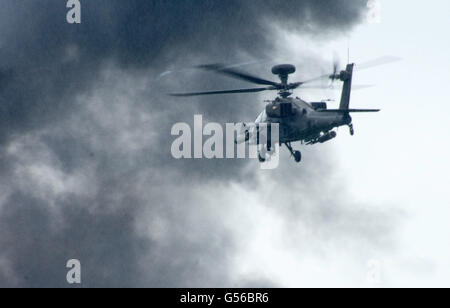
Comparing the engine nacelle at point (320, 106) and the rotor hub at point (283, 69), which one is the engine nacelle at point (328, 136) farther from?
the rotor hub at point (283, 69)

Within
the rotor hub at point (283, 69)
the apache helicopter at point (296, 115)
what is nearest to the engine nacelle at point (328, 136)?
the apache helicopter at point (296, 115)

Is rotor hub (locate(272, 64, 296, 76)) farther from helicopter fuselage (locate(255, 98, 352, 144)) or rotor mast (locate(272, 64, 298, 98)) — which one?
helicopter fuselage (locate(255, 98, 352, 144))

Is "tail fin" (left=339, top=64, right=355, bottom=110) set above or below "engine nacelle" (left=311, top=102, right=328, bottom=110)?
above

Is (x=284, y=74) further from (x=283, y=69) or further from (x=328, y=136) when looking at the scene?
(x=328, y=136)

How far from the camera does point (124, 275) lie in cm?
19050

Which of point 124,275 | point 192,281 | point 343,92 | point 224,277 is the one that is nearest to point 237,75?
point 343,92

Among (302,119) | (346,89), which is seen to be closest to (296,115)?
(302,119)

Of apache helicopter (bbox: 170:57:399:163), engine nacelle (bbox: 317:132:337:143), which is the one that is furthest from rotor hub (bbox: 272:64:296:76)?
engine nacelle (bbox: 317:132:337:143)

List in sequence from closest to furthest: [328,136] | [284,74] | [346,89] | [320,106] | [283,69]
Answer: [328,136] < [320,106] < [283,69] < [284,74] < [346,89]

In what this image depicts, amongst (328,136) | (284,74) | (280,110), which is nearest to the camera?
(280,110)
